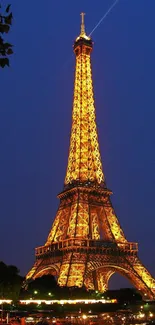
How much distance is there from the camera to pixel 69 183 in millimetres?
80562

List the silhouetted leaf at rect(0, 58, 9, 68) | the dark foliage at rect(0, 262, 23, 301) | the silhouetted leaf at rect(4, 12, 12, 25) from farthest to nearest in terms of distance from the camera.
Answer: the dark foliage at rect(0, 262, 23, 301) → the silhouetted leaf at rect(0, 58, 9, 68) → the silhouetted leaf at rect(4, 12, 12, 25)

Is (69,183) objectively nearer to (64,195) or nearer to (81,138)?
(64,195)

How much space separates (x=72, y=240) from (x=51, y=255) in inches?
245

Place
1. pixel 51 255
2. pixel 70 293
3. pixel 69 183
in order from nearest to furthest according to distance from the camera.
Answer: pixel 70 293 < pixel 51 255 < pixel 69 183

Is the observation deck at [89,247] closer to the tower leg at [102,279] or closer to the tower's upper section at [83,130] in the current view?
the tower leg at [102,279]

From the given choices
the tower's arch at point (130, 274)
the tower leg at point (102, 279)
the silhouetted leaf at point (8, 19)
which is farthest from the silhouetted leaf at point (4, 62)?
the tower leg at point (102, 279)

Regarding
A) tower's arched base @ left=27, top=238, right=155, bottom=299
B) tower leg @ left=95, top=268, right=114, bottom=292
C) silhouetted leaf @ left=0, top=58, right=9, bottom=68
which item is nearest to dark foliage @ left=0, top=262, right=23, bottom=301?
tower's arched base @ left=27, top=238, right=155, bottom=299

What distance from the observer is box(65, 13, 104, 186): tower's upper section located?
266 ft

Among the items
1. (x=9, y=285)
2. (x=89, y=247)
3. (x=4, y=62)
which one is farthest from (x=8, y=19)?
(x=89, y=247)

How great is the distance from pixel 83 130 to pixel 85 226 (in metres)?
19.3

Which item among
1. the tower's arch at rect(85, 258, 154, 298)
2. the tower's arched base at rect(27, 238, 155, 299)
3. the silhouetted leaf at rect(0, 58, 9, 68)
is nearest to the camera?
the silhouetted leaf at rect(0, 58, 9, 68)

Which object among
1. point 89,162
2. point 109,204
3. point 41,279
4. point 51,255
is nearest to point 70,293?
point 41,279

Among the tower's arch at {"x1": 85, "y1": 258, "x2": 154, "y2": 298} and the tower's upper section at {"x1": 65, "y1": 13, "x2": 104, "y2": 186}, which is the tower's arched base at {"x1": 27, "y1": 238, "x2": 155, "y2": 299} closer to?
the tower's arch at {"x1": 85, "y1": 258, "x2": 154, "y2": 298}

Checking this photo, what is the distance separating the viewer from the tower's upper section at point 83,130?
8112cm
